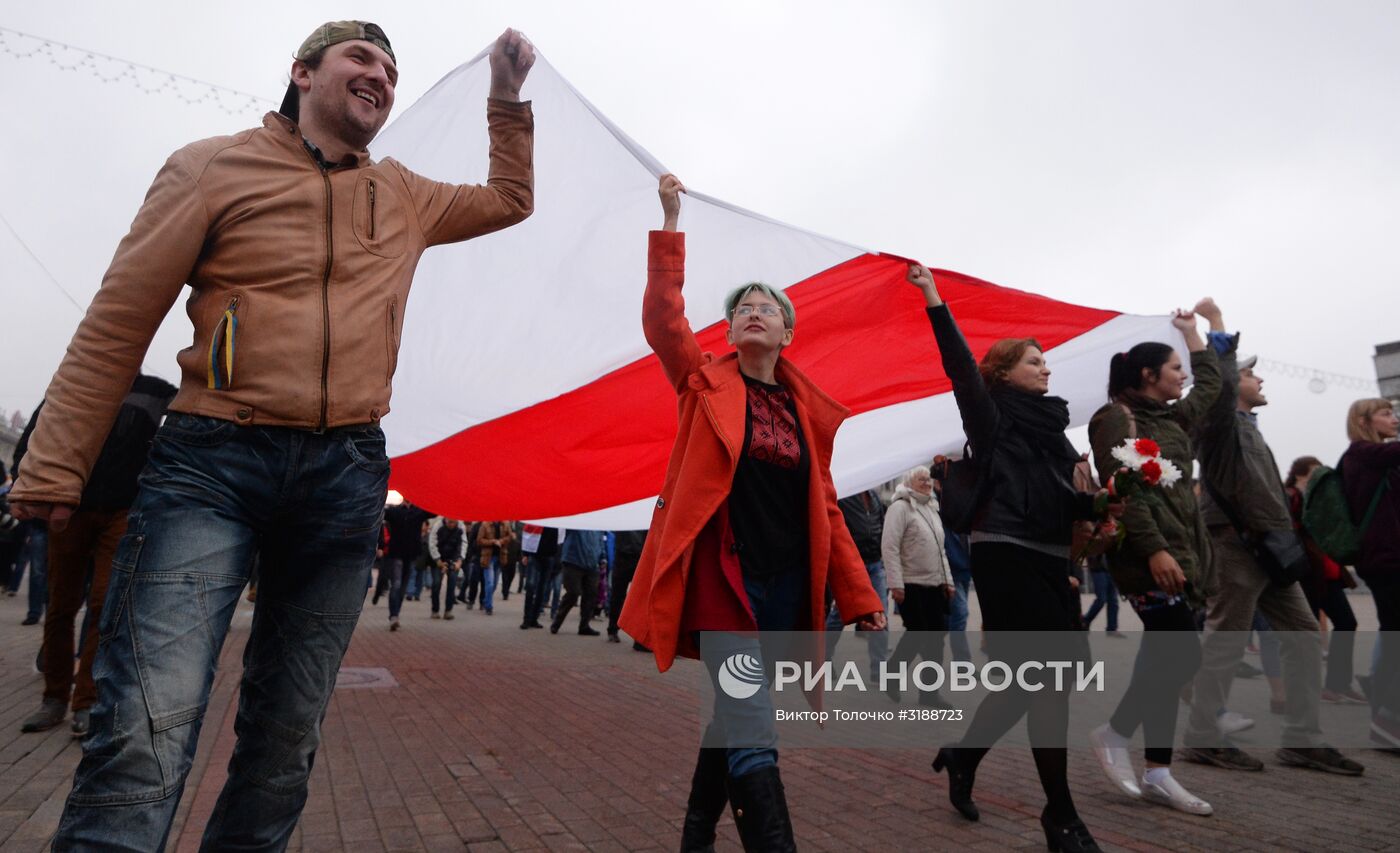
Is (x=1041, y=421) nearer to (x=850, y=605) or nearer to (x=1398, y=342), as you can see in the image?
(x=850, y=605)

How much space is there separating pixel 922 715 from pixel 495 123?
5.15m

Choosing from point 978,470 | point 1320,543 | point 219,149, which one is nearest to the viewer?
point 219,149

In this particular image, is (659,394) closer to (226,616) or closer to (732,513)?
(732,513)

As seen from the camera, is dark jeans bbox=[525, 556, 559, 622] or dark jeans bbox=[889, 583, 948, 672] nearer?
dark jeans bbox=[889, 583, 948, 672]

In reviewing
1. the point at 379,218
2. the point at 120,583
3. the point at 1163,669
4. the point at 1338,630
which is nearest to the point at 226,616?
the point at 120,583

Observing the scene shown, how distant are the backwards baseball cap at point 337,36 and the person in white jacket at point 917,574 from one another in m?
5.49

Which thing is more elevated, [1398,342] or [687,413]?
[1398,342]

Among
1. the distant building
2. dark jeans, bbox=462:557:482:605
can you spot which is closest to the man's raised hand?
dark jeans, bbox=462:557:482:605

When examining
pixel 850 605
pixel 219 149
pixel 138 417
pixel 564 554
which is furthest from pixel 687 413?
pixel 564 554

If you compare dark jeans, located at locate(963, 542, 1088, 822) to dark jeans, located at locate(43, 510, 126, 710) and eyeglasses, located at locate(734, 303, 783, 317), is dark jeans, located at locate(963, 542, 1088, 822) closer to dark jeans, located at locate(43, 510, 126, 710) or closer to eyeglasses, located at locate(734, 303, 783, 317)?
eyeglasses, located at locate(734, 303, 783, 317)

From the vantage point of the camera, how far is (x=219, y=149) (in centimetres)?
197

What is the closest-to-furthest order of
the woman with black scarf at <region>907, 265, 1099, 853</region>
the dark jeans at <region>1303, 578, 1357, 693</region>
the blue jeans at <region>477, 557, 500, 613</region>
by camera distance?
the woman with black scarf at <region>907, 265, 1099, 853</region>, the dark jeans at <region>1303, 578, 1357, 693</region>, the blue jeans at <region>477, 557, 500, 613</region>

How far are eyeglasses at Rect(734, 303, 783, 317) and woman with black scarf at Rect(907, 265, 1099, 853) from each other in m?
0.78

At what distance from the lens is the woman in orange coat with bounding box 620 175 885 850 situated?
2629mm
